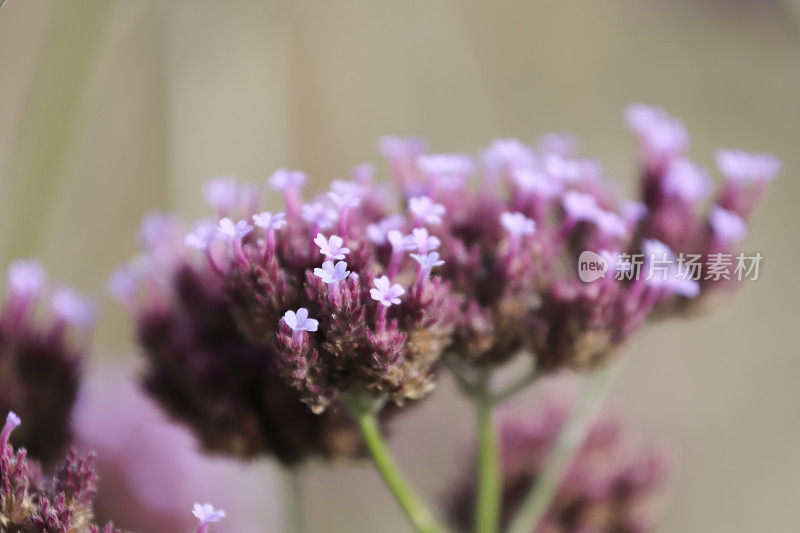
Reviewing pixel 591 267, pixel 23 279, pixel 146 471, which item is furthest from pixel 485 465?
pixel 146 471

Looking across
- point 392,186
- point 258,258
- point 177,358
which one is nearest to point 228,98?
point 392,186

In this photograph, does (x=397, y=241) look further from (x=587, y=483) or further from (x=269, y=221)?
(x=587, y=483)

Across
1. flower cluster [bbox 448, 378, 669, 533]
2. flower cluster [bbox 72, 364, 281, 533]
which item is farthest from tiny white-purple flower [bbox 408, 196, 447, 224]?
flower cluster [bbox 72, 364, 281, 533]

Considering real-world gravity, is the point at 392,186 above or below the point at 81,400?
above

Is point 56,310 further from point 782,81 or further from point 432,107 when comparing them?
point 782,81

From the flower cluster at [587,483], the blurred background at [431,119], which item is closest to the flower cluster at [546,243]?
the flower cluster at [587,483]

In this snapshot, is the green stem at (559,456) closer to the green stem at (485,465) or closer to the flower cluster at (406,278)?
the green stem at (485,465)
